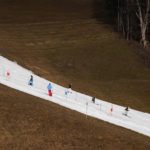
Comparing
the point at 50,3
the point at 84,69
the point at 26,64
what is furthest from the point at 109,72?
the point at 50,3

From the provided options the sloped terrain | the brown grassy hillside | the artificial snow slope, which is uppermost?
the sloped terrain

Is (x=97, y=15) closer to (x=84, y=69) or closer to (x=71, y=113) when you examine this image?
(x=84, y=69)

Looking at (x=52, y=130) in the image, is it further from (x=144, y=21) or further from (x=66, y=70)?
(x=144, y=21)

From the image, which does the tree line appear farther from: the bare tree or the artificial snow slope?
the artificial snow slope

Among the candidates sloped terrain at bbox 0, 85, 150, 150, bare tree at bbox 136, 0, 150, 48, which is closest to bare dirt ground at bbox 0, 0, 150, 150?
sloped terrain at bbox 0, 85, 150, 150

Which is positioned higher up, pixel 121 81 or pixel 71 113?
pixel 71 113

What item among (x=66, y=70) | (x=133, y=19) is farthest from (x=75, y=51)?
(x=133, y=19)
